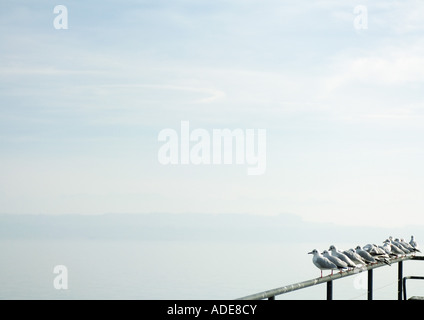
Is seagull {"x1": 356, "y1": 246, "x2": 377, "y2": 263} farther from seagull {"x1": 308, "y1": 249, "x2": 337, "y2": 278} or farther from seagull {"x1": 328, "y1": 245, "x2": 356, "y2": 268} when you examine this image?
seagull {"x1": 308, "y1": 249, "x2": 337, "y2": 278}

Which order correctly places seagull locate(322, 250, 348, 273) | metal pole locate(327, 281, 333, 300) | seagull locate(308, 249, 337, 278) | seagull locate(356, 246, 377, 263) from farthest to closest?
seagull locate(308, 249, 337, 278) < seagull locate(356, 246, 377, 263) < seagull locate(322, 250, 348, 273) < metal pole locate(327, 281, 333, 300)

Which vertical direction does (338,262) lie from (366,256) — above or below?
below

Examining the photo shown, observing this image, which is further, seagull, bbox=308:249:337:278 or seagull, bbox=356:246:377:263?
seagull, bbox=308:249:337:278

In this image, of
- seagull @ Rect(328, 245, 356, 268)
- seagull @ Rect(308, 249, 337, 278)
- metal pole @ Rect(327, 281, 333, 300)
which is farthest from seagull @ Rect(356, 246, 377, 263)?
metal pole @ Rect(327, 281, 333, 300)

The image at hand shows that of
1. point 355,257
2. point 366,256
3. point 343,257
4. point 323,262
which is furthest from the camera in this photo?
point 323,262

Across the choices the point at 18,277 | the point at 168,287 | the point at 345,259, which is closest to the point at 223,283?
the point at 168,287

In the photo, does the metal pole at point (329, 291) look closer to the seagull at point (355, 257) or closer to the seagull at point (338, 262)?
the seagull at point (355, 257)

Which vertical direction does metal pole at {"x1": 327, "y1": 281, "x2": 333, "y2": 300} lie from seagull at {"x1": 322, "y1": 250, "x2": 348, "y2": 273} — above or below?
below

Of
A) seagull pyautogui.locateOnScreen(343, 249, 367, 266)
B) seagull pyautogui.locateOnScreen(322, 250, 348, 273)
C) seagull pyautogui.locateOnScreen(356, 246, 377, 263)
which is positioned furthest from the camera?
seagull pyautogui.locateOnScreen(356, 246, 377, 263)

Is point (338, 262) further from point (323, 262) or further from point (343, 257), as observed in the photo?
point (323, 262)

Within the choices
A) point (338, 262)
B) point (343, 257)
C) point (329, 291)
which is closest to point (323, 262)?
point (338, 262)
